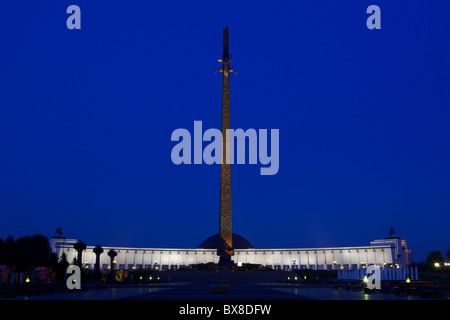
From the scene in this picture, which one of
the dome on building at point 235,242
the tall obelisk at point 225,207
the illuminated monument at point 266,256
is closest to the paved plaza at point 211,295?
the tall obelisk at point 225,207

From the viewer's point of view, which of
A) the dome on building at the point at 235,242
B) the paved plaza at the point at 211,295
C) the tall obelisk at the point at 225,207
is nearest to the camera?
the paved plaza at the point at 211,295

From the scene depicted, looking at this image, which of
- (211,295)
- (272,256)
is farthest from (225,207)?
A: (272,256)

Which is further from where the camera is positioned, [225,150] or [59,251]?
[59,251]

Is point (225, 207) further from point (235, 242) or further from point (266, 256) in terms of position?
point (235, 242)

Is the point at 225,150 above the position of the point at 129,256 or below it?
above

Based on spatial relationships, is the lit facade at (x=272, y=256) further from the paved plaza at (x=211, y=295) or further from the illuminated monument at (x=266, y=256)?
the paved plaza at (x=211, y=295)

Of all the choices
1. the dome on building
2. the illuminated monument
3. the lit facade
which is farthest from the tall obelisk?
the dome on building

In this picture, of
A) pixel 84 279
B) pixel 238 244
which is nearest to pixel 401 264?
pixel 238 244

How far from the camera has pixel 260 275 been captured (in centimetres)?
5884

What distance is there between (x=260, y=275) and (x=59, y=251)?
66.8 metres
